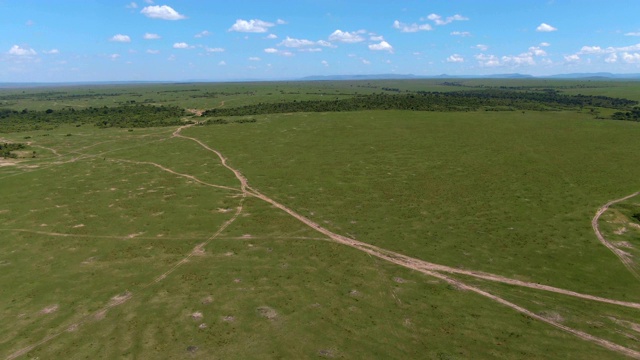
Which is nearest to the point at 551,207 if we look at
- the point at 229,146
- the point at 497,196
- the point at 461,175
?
the point at 497,196

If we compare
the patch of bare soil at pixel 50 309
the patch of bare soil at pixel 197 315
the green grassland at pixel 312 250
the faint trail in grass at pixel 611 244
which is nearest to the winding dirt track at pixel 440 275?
the faint trail in grass at pixel 611 244

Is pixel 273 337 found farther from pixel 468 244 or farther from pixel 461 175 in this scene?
pixel 461 175

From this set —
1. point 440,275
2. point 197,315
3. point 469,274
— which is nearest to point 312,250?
point 440,275

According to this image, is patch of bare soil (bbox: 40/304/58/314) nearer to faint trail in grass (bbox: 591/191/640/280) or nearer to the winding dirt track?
the winding dirt track

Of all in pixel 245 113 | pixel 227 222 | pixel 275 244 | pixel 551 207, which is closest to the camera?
pixel 275 244

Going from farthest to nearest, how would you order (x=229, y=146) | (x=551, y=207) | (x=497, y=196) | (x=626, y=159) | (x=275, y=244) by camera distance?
(x=229, y=146) → (x=626, y=159) → (x=497, y=196) → (x=551, y=207) → (x=275, y=244)

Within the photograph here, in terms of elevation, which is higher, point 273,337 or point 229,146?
point 229,146

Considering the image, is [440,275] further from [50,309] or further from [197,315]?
[50,309]
